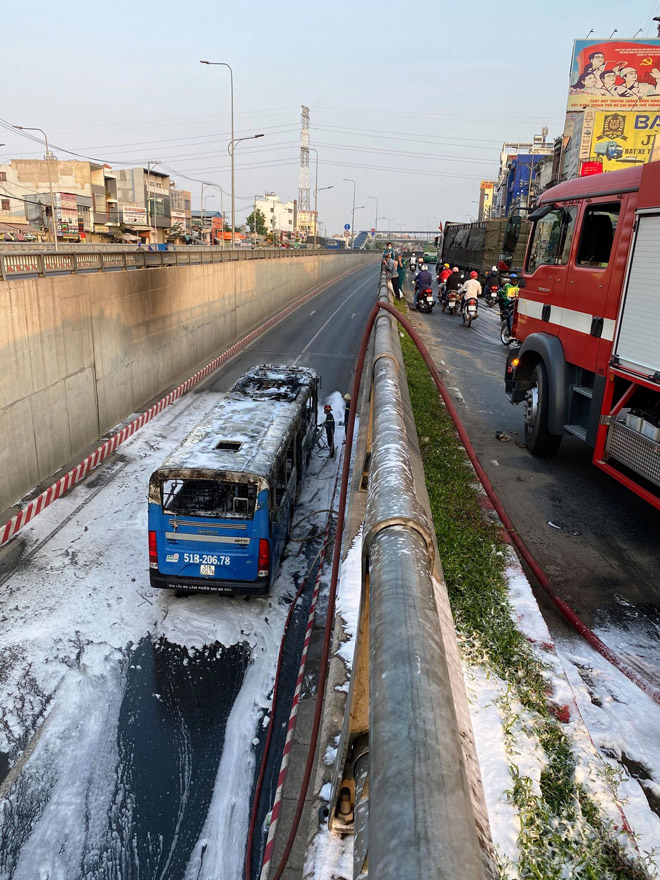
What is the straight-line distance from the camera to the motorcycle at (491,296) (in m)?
32.0

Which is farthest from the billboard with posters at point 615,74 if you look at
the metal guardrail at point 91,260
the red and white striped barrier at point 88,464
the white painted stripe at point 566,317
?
the white painted stripe at point 566,317

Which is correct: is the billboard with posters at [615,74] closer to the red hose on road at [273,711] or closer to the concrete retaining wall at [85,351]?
the concrete retaining wall at [85,351]

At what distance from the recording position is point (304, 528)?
39.2 ft

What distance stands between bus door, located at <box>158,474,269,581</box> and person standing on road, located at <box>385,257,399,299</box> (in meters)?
22.0

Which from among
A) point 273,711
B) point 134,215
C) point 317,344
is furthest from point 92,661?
point 134,215

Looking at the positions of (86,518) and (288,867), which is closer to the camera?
(288,867)

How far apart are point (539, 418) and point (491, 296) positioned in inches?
957

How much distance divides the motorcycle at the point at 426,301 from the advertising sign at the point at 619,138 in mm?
24823

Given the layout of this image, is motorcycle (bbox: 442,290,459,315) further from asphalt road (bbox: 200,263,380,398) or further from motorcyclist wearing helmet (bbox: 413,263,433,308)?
asphalt road (bbox: 200,263,380,398)

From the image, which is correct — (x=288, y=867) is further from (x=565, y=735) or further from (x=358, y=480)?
(x=358, y=480)

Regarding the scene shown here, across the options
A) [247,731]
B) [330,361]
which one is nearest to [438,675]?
[247,731]

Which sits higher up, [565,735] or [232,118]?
[232,118]

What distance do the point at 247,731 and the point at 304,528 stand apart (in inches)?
→ 198

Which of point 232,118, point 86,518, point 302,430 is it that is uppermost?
point 232,118
